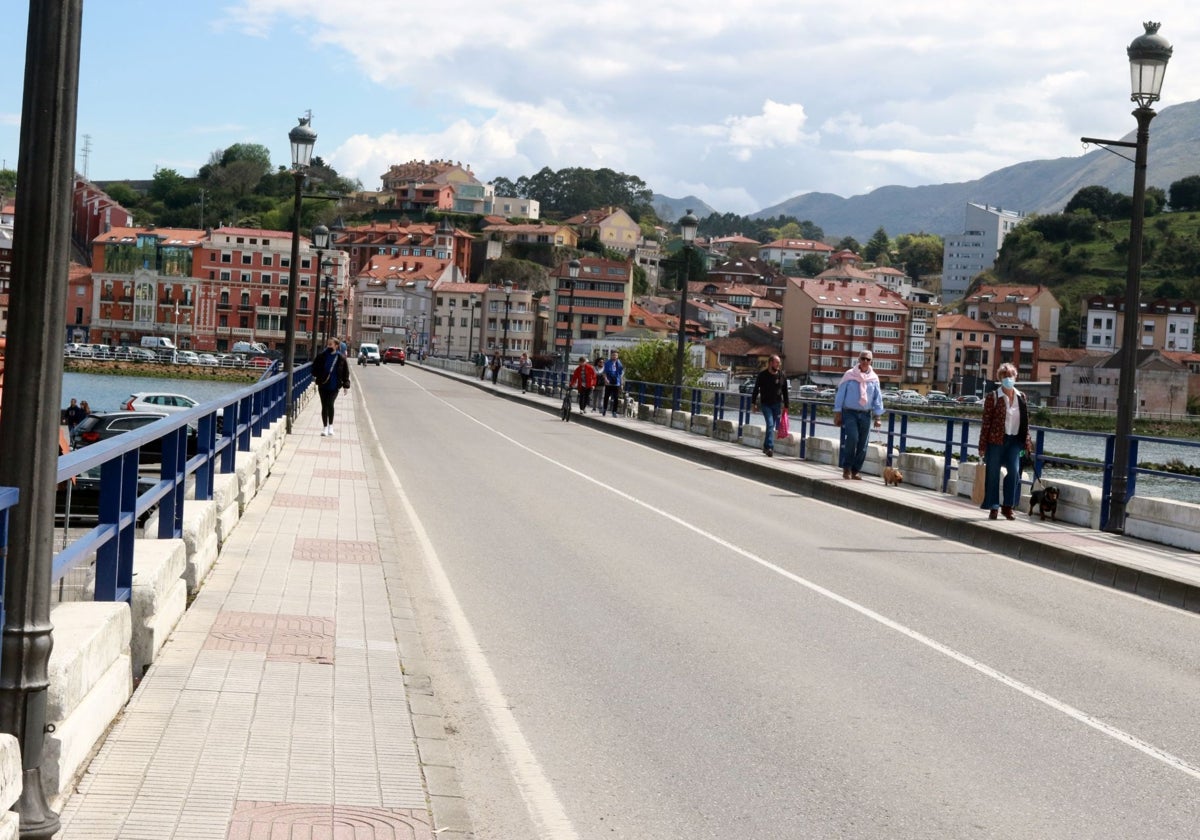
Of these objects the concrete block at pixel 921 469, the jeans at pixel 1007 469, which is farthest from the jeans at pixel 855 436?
the jeans at pixel 1007 469

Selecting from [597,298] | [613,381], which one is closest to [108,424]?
[613,381]

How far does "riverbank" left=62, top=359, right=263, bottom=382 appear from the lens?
404ft

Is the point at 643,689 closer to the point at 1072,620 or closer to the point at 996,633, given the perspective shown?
the point at 996,633

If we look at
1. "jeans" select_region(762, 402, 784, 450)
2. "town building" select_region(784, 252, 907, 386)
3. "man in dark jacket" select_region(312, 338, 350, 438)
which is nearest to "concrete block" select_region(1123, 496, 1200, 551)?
"jeans" select_region(762, 402, 784, 450)

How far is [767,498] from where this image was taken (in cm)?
2044

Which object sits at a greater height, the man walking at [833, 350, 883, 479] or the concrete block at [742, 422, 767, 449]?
the man walking at [833, 350, 883, 479]

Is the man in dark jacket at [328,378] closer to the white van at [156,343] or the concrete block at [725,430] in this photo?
the concrete block at [725,430]

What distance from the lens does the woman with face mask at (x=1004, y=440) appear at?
642 inches

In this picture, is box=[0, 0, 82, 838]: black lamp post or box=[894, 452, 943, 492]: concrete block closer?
box=[0, 0, 82, 838]: black lamp post

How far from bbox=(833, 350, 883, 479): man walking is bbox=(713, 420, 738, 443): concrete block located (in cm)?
990

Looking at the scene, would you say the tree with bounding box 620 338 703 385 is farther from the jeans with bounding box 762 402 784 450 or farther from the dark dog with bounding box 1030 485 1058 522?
the dark dog with bounding box 1030 485 1058 522

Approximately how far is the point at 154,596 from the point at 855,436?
52.1 feet

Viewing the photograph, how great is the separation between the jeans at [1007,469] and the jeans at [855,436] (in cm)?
489

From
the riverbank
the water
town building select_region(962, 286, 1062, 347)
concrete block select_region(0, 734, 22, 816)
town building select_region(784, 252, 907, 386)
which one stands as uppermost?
town building select_region(962, 286, 1062, 347)
